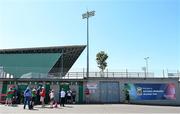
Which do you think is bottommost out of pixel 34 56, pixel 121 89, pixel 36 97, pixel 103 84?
pixel 36 97

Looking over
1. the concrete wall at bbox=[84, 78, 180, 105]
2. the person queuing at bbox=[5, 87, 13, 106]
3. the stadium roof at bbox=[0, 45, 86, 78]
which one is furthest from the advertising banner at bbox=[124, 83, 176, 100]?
the stadium roof at bbox=[0, 45, 86, 78]

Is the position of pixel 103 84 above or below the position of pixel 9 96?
above

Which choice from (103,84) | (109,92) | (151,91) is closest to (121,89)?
(109,92)

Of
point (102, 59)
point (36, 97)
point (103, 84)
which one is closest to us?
point (36, 97)

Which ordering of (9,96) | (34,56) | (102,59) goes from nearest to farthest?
(9,96), (34,56), (102,59)

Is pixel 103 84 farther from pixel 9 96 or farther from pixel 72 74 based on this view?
pixel 9 96

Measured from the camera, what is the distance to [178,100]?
1084 inches

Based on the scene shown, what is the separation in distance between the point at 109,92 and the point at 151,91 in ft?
15.7

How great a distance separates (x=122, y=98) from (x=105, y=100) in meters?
1.94

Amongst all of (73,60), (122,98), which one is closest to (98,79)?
(122,98)

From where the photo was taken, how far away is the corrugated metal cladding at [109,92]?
27078 millimetres

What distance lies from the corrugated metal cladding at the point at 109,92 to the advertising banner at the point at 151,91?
1.23 meters

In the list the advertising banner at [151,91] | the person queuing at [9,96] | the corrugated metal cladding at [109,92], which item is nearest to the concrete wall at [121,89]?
the corrugated metal cladding at [109,92]

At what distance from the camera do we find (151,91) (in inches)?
1075
